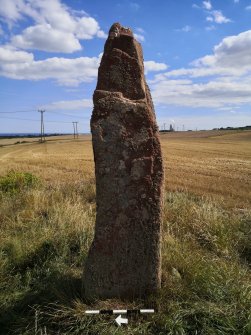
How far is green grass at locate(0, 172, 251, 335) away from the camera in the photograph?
435cm

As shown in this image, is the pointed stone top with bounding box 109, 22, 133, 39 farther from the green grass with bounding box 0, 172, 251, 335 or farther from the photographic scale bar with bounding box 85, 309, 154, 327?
the photographic scale bar with bounding box 85, 309, 154, 327

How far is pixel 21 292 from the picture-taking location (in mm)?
5238

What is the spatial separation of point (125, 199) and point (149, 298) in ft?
3.62

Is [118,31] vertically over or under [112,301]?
over

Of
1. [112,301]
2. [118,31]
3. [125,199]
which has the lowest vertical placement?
[112,301]

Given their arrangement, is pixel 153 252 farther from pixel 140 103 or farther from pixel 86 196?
pixel 86 196

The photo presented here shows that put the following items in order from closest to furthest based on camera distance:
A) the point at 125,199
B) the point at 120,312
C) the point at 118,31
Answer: the point at 120,312
the point at 125,199
the point at 118,31

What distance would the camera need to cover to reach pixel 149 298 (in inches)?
191

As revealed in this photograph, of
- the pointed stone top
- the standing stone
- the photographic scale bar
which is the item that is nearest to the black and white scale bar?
the photographic scale bar

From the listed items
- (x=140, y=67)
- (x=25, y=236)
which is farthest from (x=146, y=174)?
(x=25, y=236)

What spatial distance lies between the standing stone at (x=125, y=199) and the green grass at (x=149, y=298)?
0.84 ft

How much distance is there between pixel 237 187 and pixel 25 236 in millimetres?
11304

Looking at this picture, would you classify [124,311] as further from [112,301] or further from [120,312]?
[112,301]

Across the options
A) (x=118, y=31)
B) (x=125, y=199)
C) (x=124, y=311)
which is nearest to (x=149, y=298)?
(x=124, y=311)
